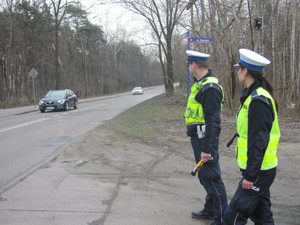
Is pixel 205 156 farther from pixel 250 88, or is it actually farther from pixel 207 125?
pixel 250 88

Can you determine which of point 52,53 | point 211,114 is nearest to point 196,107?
point 211,114

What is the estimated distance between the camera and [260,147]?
236 centimetres

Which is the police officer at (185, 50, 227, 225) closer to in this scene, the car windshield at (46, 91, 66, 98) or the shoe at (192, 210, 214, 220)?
the shoe at (192, 210, 214, 220)

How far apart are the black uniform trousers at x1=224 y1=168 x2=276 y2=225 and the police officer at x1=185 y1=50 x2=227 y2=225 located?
0.63 m

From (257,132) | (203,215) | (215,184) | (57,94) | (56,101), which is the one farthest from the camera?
(57,94)

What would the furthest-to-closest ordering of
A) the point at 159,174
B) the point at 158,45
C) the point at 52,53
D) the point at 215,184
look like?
the point at 52,53 → the point at 158,45 → the point at 159,174 → the point at 215,184

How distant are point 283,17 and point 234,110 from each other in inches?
243

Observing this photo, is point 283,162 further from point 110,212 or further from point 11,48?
point 11,48

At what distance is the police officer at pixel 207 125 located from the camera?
309 cm

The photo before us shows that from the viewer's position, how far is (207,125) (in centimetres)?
310

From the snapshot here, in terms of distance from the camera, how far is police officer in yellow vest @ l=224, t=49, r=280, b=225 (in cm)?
238

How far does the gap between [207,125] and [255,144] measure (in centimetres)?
78

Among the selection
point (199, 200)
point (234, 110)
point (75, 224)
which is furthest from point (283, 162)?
point (234, 110)

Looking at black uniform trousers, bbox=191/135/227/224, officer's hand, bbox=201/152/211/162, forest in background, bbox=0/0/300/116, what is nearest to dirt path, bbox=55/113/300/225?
black uniform trousers, bbox=191/135/227/224
